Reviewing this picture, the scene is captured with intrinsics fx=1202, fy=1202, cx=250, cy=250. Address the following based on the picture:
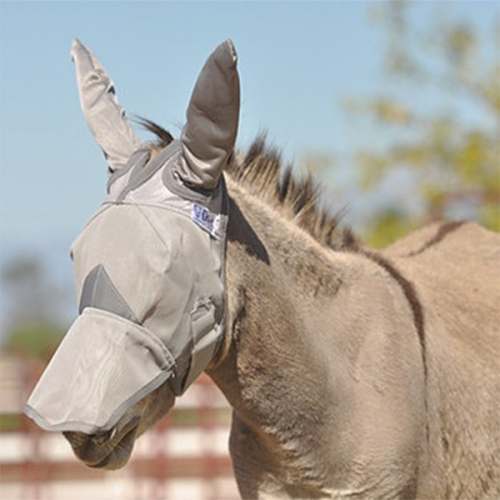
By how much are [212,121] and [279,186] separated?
0.83 meters

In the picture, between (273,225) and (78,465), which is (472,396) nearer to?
(273,225)

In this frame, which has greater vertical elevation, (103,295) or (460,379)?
(103,295)

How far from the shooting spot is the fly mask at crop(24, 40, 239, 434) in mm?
3438

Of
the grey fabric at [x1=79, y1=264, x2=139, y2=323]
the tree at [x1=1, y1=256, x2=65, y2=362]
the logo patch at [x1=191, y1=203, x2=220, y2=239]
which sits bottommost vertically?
the tree at [x1=1, y1=256, x2=65, y2=362]

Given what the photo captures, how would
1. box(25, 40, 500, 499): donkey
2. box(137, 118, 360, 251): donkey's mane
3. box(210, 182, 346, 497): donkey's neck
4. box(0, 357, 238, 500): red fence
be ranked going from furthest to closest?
box(0, 357, 238, 500): red fence
box(137, 118, 360, 251): donkey's mane
box(210, 182, 346, 497): donkey's neck
box(25, 40, 500, 499): donkey

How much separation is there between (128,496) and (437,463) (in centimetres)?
634

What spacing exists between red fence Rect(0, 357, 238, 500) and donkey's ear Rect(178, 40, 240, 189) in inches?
261

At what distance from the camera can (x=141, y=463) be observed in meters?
10.3

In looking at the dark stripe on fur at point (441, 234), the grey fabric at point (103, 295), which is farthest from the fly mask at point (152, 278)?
the dark stripe on fur at point (441, 234)

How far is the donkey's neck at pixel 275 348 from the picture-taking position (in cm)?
389

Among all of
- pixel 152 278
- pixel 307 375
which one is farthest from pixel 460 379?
pixel 152 278

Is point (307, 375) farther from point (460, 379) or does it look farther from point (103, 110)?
point (103, 110)

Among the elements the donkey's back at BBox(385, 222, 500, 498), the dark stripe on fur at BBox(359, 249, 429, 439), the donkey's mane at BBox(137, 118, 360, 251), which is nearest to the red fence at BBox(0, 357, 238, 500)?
the donkey's back at BBox(385, 222, 500, 498)

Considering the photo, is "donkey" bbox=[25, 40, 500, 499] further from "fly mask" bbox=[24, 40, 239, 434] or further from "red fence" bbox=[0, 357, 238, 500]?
"red fence" bbox=[0, 357, 238, 500]
